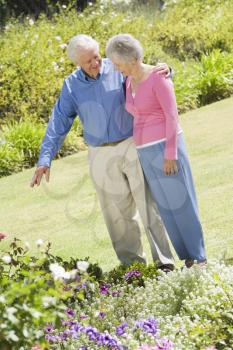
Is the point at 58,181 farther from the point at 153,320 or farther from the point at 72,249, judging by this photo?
the point at 153,320

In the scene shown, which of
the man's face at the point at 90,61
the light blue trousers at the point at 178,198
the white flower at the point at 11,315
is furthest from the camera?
the light blue trousers at the point at 178,198

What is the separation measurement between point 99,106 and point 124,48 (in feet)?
1.74

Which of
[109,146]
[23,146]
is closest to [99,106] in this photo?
[109,146]

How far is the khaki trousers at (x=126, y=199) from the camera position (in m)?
5.57

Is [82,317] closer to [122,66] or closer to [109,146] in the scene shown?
[109,146]

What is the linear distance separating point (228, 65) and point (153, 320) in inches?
386

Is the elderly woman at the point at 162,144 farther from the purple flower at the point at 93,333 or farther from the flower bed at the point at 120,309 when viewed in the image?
the purple flower at the point at 93,333

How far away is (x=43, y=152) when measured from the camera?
18.2 ft

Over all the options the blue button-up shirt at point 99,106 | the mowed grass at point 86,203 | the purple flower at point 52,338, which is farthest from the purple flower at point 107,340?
the mowed grass at point 86,203

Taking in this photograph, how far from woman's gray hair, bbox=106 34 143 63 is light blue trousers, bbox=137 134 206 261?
24.1 inches

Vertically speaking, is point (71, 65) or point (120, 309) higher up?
point (120, 309)

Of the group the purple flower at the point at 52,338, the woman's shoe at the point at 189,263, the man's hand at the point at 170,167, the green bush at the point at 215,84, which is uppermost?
the man's hand at the point at 170,167

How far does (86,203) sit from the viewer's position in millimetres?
8680

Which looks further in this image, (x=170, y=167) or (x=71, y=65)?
(x=71, y=65)
